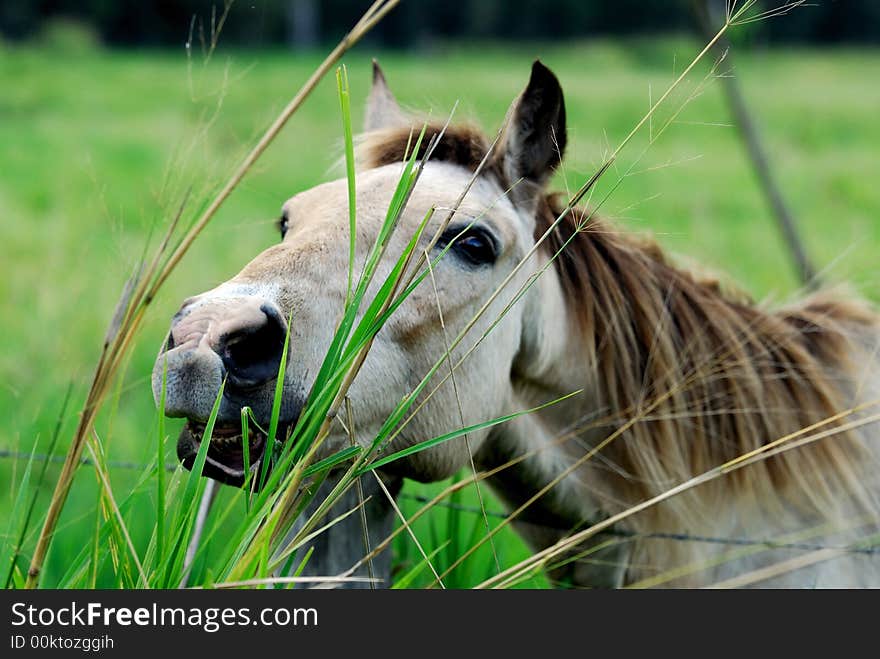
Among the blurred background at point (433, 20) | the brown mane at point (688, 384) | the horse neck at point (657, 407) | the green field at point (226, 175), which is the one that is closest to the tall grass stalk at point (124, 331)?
the green field at point (226, 175)

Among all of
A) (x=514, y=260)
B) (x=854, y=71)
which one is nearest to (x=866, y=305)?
(x=514, y=260)

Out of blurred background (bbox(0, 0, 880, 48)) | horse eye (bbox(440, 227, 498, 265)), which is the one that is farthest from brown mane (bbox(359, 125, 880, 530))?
blurred background (bbox(0, 0, 880, 48))

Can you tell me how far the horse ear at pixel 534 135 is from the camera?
77.5 inches

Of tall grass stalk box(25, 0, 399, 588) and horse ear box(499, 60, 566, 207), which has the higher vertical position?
A: horse ear box(499, 60, 566, 207)

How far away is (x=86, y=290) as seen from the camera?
5840 millimetres

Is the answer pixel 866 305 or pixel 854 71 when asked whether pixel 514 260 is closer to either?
pixel 866 305

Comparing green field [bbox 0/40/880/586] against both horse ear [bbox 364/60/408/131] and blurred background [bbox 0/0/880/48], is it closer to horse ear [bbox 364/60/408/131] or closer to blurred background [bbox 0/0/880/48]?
horse ear [bbox 364/60/408/131]

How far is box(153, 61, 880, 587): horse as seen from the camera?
74.8 inches

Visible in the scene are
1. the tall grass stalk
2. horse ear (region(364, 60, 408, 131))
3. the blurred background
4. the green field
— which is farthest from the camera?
the blurred background

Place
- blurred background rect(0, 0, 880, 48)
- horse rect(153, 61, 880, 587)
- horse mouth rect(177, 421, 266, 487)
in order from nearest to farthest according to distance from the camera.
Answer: horse mouth rect(177, 421, 266, 487) → horse rect(153, 61, 880, 587) → blurred background rect(0, 0, 880, 48)

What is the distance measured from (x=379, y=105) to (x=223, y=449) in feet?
4.04

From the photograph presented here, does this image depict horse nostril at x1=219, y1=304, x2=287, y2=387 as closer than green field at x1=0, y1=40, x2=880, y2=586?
Yes

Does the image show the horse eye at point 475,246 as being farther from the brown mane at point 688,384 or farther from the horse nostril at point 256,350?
the horse nostril at point 256,350

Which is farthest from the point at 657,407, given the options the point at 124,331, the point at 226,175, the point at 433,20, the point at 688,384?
the point at 433,20
